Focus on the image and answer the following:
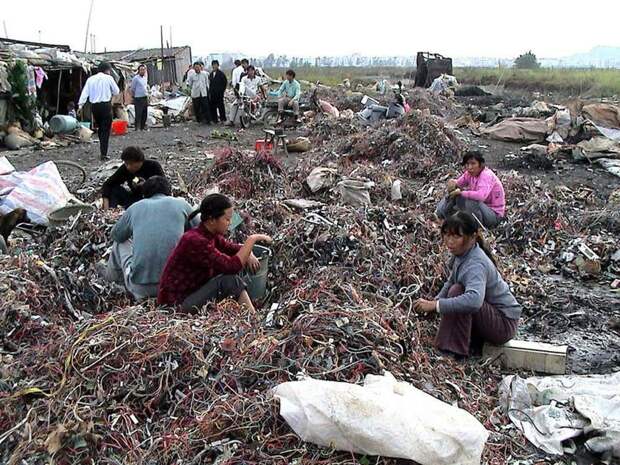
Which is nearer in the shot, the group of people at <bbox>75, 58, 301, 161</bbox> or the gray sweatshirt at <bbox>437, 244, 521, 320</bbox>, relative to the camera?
the gray sweatshirt at <bbox>437, 244, 521, 320</bbox>

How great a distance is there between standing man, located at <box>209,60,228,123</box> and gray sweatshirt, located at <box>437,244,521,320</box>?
452 inches

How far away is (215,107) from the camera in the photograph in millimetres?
14773

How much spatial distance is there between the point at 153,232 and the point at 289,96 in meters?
9.69

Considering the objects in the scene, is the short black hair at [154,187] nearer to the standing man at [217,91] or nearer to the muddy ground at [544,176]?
the muddy ground at [544,176]

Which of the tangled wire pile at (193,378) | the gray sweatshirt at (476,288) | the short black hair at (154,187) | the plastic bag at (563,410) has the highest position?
the short black hair at (154,187)

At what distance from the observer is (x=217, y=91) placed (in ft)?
47.8

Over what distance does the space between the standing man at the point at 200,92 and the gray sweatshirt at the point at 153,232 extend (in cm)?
1042

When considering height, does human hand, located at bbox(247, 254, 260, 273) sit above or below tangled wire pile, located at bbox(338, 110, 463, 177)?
below

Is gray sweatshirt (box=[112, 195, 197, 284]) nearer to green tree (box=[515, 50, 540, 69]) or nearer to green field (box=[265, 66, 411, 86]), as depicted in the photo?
green field (box=[265, 66, 411, 86])

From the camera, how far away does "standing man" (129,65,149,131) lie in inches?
514

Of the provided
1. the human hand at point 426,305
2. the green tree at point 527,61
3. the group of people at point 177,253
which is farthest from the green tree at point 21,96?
the green tree at point 527,61

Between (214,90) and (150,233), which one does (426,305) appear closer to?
(150,233)

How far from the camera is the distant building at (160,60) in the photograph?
802 inches

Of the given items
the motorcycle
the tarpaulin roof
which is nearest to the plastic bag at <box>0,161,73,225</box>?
the motorcycle
